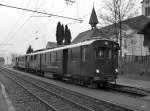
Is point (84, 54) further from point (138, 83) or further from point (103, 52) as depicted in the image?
point (138, 83)

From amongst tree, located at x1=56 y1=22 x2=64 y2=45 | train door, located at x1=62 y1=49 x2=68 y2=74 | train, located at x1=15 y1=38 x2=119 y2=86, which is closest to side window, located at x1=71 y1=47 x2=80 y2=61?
train, located at x1=15 y1=38 x2=119 y2=86

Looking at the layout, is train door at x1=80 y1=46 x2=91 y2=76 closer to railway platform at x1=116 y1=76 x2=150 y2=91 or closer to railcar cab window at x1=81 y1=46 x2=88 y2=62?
railcar cab window at x1=81 y1=46 x2=88 y2=62

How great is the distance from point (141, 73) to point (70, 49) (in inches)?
342

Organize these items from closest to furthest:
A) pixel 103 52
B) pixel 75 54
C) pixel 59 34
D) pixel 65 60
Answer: pixel 103 52, pixel 75 54, pixel 65 60, pixel 59 34

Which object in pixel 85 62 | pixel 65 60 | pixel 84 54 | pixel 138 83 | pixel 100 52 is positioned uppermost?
pixel 100 52

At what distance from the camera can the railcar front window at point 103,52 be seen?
15506 mm

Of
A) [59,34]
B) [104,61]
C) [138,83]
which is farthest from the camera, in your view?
[59,34]

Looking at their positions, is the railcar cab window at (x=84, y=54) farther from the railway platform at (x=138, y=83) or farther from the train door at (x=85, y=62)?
the railway platform at (x=138, y=83)

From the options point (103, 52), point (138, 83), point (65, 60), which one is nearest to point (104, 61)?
point (103, 52)

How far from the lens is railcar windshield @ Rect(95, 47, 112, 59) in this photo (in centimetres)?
1549

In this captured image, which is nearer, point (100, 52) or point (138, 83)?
point (100, 52)

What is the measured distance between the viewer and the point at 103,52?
51.9 feet

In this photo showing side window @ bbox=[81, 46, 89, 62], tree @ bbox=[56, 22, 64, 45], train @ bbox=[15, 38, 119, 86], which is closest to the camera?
train @ bbox=[15, 38, 119, 86]

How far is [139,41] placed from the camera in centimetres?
5941
